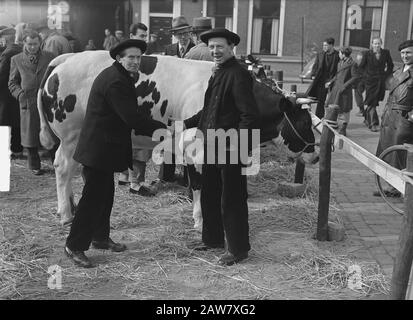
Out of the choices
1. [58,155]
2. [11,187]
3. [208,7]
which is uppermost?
[208,7]

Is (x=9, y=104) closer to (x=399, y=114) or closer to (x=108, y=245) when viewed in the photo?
(x=108, y=245)

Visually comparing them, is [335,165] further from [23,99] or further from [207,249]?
[23,99]

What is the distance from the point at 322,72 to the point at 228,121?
8.33 m

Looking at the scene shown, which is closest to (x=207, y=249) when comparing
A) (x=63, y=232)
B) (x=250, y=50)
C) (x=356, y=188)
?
(x=63, y=232)

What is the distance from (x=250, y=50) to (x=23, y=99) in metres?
17.7

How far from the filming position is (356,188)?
7.55 m

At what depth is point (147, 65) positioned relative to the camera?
20.0 ft

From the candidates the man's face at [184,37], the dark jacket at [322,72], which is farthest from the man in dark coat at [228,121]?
the dark jacket at [322,72]

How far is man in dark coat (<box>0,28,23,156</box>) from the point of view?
321 inches

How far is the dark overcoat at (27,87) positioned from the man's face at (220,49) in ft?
12.0

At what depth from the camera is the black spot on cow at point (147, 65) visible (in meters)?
6.09

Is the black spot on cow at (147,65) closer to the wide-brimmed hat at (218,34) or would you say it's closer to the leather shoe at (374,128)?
the wide-brimmed hat at (218,34)

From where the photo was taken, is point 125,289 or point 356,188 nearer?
point 125,289

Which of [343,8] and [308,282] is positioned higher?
[343,8]
